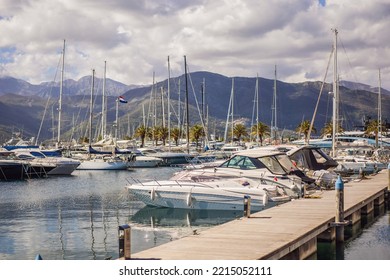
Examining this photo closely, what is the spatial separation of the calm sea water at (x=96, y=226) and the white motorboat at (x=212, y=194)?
0.44 m

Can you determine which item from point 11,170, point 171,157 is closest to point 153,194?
point 11,170

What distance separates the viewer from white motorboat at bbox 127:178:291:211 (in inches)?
1099

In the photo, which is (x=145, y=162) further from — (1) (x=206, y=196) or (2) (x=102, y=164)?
(1) (x=206, y=196)

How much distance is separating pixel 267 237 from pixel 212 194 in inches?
501

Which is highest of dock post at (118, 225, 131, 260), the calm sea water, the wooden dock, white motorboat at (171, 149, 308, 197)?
white motorboat at (171, 149, 308, 197)

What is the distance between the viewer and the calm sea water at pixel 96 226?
19703 millimetres

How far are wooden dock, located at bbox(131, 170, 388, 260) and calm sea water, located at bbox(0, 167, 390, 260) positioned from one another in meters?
1.32

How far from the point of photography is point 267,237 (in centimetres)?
1562

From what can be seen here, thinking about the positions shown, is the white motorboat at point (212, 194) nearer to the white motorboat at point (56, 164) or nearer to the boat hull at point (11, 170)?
the boat hull at point (11, 170)

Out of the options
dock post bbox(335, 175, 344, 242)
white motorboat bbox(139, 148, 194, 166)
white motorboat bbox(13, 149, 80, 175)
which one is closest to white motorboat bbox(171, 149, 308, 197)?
dock post bbox(335, 175, 344, 242)

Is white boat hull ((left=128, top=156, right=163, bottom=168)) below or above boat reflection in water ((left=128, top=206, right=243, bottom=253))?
above

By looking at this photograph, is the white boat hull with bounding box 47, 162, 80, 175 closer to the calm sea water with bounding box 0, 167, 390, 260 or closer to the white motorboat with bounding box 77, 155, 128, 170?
the white motorboat with bounding box 77, 155, 128, 170
